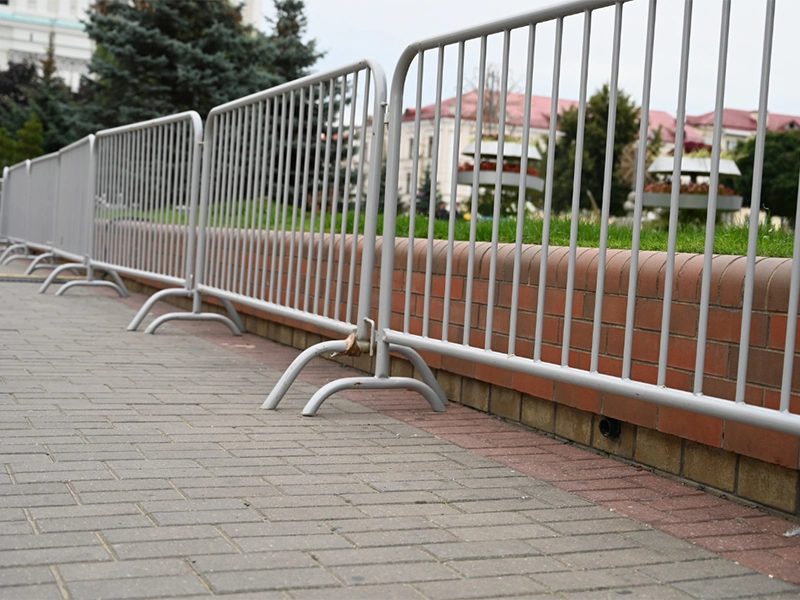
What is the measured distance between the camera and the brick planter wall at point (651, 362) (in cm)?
309

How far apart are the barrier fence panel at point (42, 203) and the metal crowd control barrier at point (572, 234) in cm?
837

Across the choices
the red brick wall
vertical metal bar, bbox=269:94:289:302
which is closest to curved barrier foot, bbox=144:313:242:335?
vertical metal bar, bbox=269:94:289:302

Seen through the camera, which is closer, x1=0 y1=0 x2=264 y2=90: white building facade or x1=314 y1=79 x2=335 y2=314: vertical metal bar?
x1=314 y1=79 x2=335 y2=314: vertical metal bar

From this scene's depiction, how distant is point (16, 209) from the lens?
1617cm

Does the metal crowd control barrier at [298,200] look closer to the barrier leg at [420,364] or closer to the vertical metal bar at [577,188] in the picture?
the barrier leg at [420,364]

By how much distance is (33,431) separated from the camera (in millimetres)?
3789

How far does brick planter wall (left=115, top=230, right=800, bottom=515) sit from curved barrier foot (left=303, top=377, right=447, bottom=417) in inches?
8.6

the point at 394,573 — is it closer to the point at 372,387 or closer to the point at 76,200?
the point at 372,387

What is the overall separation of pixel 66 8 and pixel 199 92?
7015 cm

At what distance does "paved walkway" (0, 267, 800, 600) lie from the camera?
7.68ft

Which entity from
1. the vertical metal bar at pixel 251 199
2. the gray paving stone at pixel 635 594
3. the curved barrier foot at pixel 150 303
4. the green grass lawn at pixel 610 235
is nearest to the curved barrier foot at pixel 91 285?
the curved barrier foot at pixel 150 303

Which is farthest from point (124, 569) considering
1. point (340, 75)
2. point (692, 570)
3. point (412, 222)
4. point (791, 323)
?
point (340, 75)

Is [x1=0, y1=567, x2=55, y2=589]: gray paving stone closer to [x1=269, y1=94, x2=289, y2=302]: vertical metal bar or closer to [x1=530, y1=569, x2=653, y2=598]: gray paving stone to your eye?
[x1=530, y1=569, x2=653, y2=598]: gray paving stone

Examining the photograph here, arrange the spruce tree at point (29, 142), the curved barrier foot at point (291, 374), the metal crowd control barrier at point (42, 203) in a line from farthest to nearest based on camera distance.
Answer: the spruce tree at point (29, 142) < the metal crowd control barrier at point (42, 203) < the curved barrier foot at point (291, 374)
